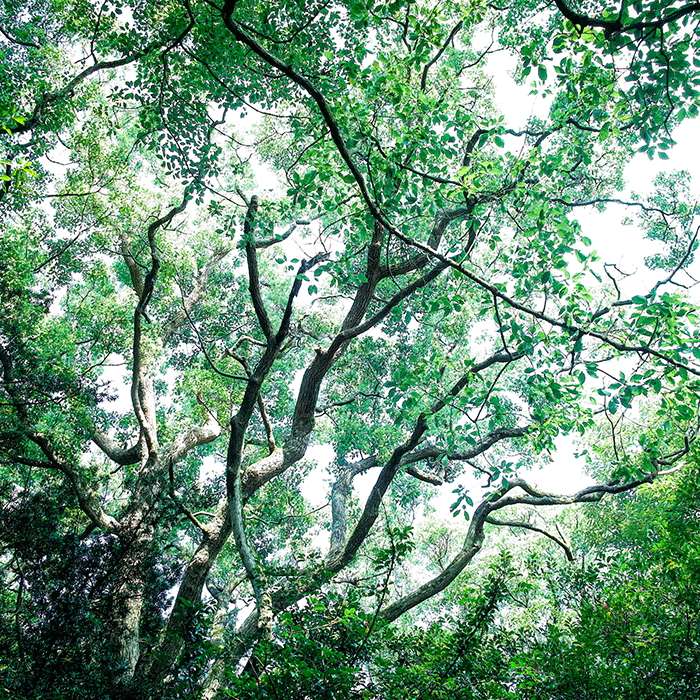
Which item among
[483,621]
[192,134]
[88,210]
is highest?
[88,210]

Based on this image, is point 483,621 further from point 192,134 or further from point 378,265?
point 192,134

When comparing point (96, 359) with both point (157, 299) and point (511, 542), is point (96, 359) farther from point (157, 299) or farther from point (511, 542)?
point (511, 542)

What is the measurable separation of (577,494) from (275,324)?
6914 mm

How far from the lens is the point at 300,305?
32.4 ft

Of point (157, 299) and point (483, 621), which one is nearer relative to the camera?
point (483, 621)

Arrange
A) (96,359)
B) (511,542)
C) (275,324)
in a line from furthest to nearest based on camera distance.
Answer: (511,542)
(275,324)
(96,359)

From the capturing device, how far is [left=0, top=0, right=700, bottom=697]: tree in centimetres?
300

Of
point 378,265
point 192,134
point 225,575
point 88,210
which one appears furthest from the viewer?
point 225,575

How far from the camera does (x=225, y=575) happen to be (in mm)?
11703

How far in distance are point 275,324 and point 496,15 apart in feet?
22.6

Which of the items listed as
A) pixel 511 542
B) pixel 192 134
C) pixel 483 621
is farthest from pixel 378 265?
pixel 511 542

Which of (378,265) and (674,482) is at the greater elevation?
(378,265)

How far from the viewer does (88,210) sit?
7340 millimetres

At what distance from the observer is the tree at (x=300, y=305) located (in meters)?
3.00
